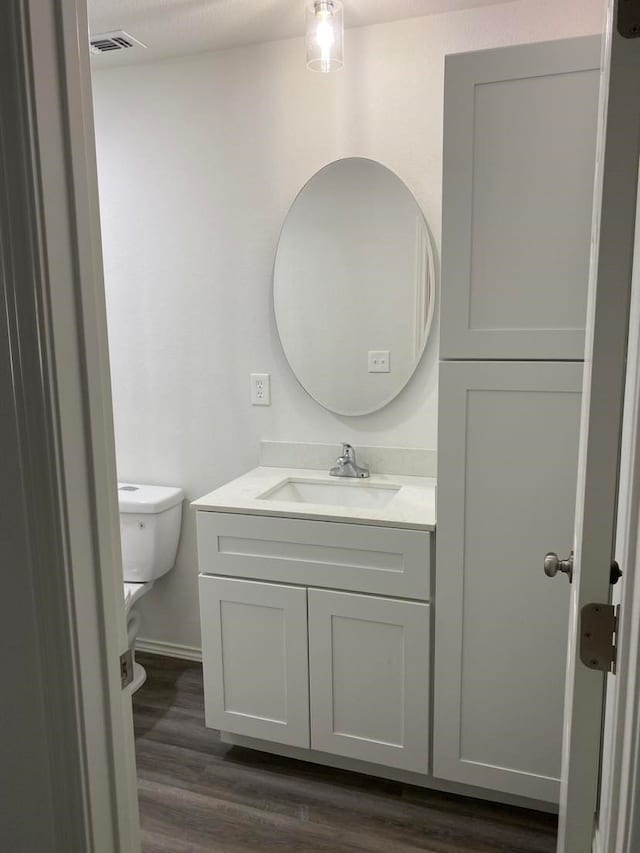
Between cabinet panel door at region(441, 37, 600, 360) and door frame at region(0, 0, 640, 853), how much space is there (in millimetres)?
891

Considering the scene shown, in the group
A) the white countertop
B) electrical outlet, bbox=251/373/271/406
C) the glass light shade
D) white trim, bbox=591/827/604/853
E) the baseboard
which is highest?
the glass light shade

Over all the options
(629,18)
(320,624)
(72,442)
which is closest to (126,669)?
(72,442)

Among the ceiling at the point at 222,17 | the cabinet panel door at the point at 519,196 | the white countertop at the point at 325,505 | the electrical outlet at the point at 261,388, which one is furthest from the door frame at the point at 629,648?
the electrical outlet at the point at 261,388

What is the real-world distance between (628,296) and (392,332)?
1.52 metres

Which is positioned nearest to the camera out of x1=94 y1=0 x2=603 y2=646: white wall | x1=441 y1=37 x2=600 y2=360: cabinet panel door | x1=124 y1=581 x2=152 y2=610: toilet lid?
x1=441 y1=37 x2=600 y2=360: cabinet panel door

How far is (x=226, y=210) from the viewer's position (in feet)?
8.10

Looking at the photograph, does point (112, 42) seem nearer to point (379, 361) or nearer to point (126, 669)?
point (379, 361)

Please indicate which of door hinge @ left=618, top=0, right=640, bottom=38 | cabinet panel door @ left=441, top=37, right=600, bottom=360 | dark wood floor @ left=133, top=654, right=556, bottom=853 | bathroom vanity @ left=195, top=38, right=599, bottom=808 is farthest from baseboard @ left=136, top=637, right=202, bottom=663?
door hinge @ left=618, top=0, right=640, bottom=38

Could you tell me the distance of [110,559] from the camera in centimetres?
87

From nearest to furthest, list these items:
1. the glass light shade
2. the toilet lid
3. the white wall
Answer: the glass light shade, the white wall, the toilet lid

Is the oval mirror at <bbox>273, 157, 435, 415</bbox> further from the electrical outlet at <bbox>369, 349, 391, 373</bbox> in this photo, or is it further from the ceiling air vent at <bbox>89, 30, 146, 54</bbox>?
the ceiling air vent at <bbox>89, 30, 146, 54</bbox>

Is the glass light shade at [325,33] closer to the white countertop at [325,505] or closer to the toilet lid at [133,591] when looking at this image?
the white countertop at [325,505]

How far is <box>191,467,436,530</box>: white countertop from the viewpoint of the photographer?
190 cm

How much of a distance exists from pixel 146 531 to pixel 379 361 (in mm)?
1109
